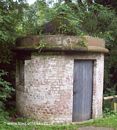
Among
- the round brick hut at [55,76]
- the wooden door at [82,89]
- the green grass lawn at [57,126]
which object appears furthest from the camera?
the wooden door at [82,89]

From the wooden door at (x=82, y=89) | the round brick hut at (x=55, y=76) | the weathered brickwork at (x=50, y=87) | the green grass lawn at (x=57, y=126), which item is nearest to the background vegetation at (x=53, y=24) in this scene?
the round brick hut at (x=55, y=76)

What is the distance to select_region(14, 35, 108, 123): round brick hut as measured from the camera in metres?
12.2

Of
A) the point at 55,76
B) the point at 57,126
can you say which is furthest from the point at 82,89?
the point at 57,126

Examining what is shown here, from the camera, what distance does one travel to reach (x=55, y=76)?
40.0 feet

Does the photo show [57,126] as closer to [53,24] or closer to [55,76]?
[55,76]

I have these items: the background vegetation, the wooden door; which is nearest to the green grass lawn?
the wooden door

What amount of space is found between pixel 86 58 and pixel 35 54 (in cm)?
197

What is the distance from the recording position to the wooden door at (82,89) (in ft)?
41.9

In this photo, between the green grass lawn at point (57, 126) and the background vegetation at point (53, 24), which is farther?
the background vegetation at point (53, 24)

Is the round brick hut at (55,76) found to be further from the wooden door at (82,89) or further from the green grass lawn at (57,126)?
the green grass lawn at (57,126)

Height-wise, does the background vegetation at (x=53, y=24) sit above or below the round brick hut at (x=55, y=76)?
above

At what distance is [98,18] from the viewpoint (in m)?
18.7

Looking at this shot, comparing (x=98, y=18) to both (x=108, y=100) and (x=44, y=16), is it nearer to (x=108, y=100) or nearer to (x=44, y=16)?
(x=108, y=100)

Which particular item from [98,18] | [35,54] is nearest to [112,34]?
[98,18]
